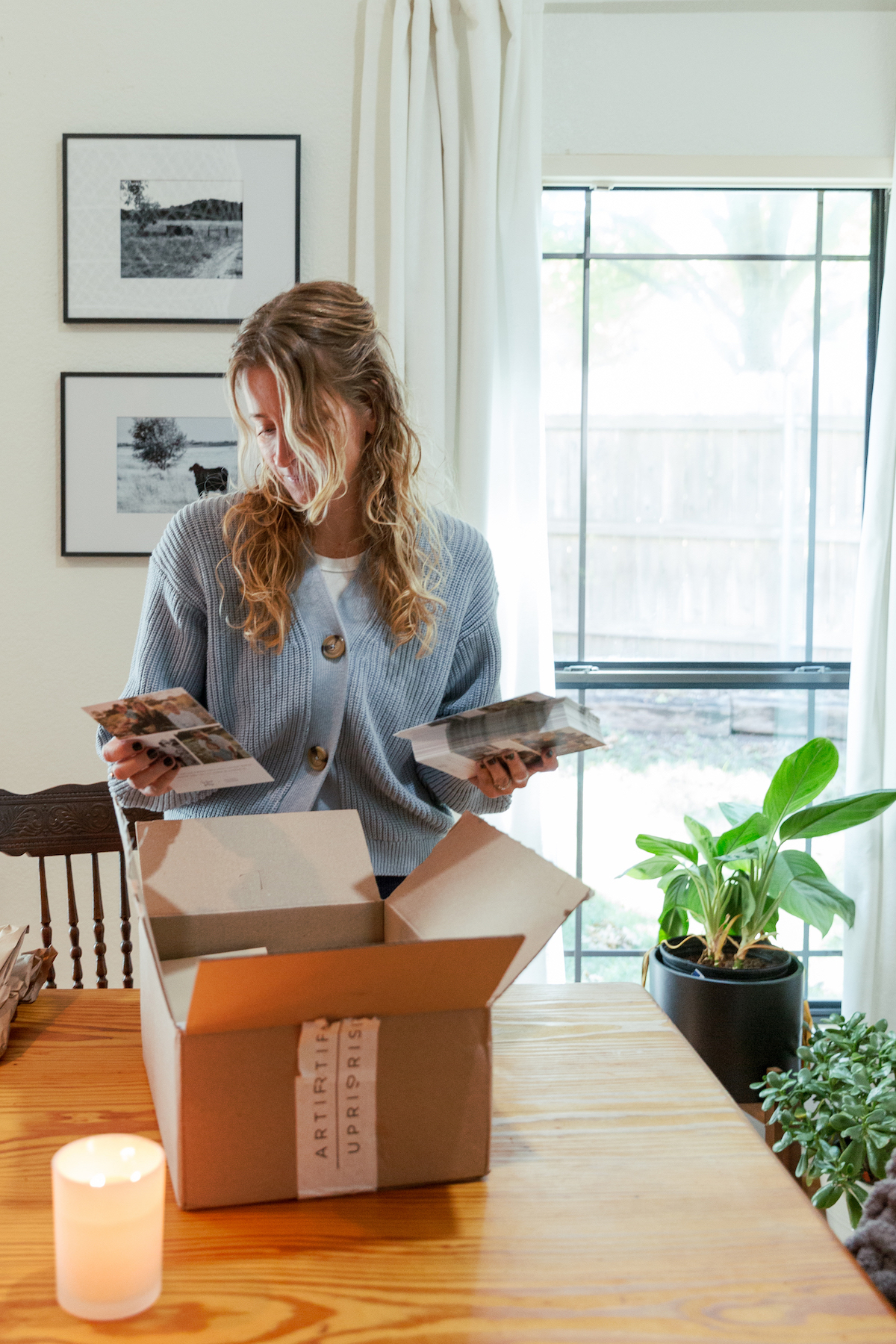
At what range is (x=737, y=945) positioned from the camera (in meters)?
2.19

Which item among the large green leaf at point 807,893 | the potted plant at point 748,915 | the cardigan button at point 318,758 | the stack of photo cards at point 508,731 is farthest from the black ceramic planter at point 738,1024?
the stack of photo cards at point 508,731

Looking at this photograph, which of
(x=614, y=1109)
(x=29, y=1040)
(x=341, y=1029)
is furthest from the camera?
(x=29, y=1040)

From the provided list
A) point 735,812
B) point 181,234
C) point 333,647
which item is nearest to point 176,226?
point 181,234

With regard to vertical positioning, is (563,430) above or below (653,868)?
above

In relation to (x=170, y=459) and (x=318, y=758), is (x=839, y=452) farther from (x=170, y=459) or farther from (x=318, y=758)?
(x=318, y=758)

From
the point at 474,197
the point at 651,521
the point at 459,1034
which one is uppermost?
the point at 474,197

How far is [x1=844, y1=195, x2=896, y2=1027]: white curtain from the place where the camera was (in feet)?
7.89

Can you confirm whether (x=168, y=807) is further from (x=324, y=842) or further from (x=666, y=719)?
(x=666, y=719)

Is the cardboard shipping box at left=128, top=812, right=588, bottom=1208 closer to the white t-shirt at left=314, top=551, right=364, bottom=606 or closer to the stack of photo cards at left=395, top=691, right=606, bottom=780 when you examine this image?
the stack of photo cards at left=395, top=691, right=606, bottom=780

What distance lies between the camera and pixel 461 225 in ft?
7.59

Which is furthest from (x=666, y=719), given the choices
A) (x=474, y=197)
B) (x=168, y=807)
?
(x=168, y=807)

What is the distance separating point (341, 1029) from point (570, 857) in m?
2.05

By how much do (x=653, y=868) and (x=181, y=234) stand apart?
5.85 ft

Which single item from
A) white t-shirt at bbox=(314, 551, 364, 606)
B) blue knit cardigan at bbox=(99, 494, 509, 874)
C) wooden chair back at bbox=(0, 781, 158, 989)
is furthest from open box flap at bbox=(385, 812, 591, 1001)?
wooden chair back at bbox=(0, 781, 158, 989)
